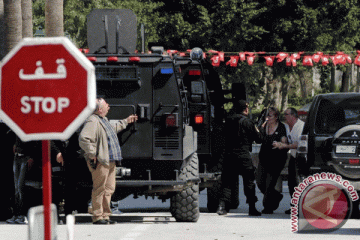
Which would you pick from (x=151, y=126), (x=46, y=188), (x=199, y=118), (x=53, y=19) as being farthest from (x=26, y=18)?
(x=46, y=188)

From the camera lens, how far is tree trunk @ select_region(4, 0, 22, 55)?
18.3 meters

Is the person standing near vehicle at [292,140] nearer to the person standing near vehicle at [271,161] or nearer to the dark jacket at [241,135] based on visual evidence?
the person standing near vehicle at [271,161]

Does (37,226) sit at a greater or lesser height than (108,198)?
greater

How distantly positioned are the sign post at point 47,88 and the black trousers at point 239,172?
8.62 meters

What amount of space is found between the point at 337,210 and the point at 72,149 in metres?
3.53

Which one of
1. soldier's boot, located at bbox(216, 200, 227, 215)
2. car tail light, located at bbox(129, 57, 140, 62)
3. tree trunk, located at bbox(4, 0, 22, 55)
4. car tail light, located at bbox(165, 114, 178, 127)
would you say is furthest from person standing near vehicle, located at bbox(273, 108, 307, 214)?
tree trunk, located at bbox(4, 0, 22, 55)

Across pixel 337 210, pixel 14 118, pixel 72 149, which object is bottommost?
pixel 337 210

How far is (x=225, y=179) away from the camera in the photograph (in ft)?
43.3

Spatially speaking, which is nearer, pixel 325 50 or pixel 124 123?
pixel 124 123

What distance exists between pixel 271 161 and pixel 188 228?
2707mm

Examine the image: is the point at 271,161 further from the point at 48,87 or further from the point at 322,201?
the point at 48,87

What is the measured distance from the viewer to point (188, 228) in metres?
10.9

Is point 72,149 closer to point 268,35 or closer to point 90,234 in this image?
point 90,234

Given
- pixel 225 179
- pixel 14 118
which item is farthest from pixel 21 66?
pixel 225 179
